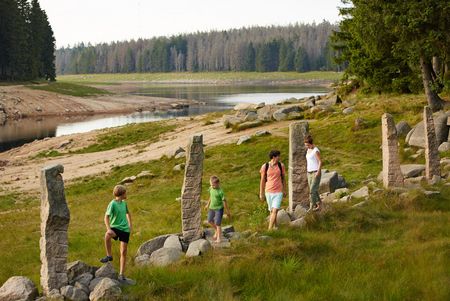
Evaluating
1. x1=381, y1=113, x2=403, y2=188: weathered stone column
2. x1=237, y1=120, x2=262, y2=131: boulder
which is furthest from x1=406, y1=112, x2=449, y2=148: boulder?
x1=237, y1=120, x2=262, y2=131: boulder

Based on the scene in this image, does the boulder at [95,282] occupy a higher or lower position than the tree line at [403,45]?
lower

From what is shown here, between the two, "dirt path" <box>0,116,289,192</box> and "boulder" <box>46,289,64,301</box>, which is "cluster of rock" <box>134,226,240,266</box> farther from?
"dirt path" <box>0,116,289,192</box>

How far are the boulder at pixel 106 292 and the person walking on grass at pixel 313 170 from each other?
23.5 ft

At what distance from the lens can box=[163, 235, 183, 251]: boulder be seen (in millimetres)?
13805

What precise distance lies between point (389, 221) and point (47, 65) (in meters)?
107

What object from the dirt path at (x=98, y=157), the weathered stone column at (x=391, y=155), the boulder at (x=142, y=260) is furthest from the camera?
the dirt path at (x=98, y=157)

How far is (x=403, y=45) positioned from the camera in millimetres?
29281

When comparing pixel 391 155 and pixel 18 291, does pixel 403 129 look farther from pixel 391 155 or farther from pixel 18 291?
pixel 18 291

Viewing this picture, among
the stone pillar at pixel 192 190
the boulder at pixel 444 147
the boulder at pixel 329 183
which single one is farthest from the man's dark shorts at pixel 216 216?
the boulder at pixel 444 147

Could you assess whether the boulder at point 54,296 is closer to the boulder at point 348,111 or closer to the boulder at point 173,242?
the boulder at point 173,242

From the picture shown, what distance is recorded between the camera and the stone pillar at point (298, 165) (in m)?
16.5

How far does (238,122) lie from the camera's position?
40156 mm

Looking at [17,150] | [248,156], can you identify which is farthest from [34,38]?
[248,156]

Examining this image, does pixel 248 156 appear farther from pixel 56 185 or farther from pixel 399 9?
pixel 56 185
